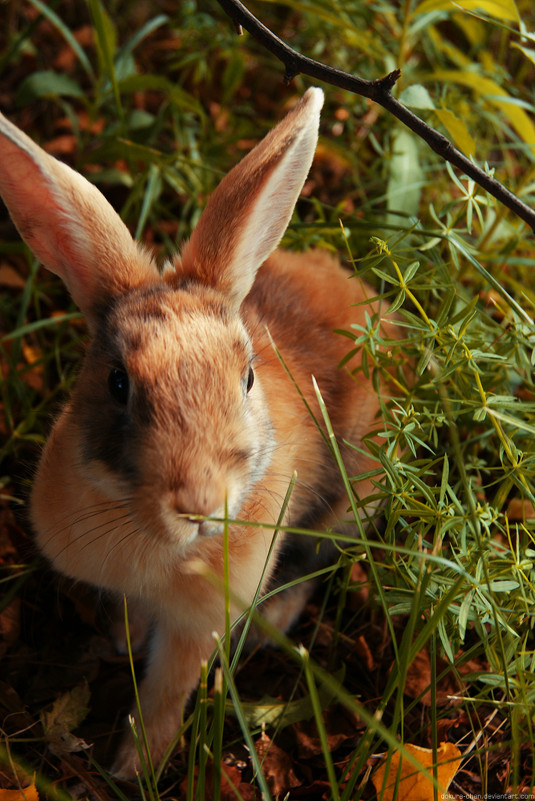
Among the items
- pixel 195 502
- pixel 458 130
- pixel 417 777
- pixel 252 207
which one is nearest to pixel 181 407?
pixel 195 502

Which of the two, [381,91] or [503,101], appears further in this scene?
[503,101]

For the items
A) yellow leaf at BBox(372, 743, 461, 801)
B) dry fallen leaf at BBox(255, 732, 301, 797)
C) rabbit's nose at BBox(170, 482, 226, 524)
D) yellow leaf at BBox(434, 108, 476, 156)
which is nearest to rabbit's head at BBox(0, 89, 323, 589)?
rabbit's nose at BBox(170, 482, 226, 524)

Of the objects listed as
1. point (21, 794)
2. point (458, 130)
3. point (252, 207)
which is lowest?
point (21, 794)

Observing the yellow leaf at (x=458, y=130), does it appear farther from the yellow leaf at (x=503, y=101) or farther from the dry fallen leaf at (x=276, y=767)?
the dry fallen leaf at (x=276, y=767)

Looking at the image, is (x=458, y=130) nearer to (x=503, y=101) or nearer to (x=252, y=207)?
(x=503, y=101)

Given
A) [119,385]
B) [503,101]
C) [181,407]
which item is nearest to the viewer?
[181,407]

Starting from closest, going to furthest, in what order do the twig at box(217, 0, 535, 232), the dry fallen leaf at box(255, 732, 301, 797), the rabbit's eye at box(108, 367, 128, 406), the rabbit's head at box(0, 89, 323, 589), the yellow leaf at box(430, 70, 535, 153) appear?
the rabbit's head at box(0, 89, 323, 589) < the rabbit's eye at box(108, 367, 128, 406) < the twig at box(217, 0, 535, 232) < the dry fallen leaf at box(255, 732, 301, 797) < the yellow leaf at box(430, 70, 535, 153)

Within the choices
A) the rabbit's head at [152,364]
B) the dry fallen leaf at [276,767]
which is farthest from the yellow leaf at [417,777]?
the rabbit's head at [152,364]

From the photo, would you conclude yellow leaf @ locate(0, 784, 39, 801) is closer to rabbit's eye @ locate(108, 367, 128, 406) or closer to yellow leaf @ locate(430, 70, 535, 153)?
rabbit's eye @ locate(108, 367, 128, 406)

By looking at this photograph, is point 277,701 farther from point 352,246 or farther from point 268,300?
point 352,246
